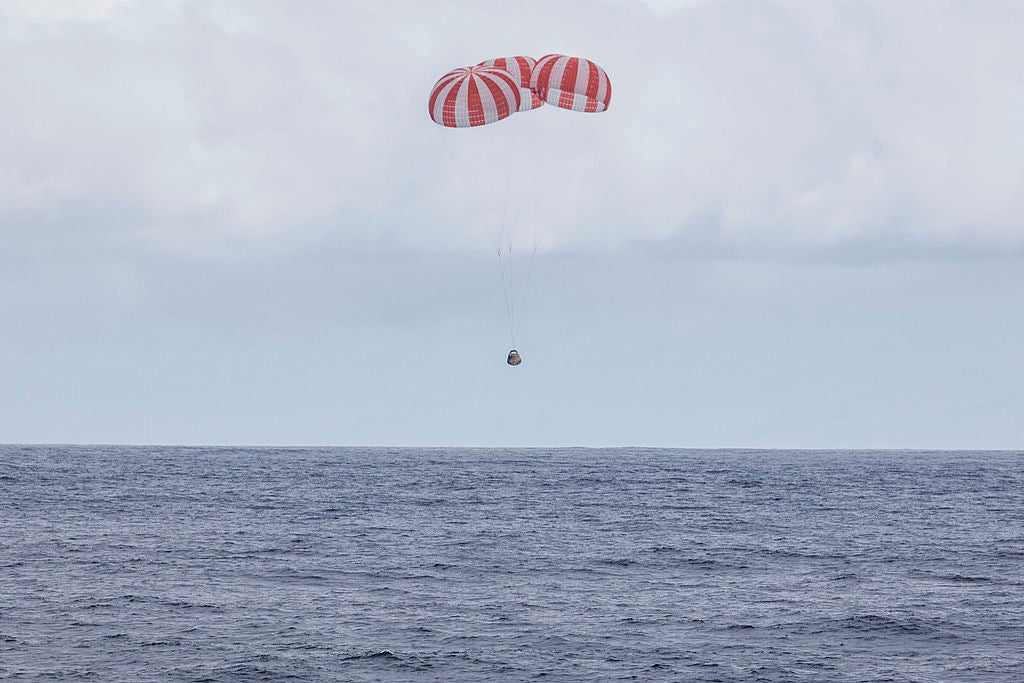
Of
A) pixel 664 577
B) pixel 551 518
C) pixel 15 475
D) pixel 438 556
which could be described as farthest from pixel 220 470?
pixel 664 577

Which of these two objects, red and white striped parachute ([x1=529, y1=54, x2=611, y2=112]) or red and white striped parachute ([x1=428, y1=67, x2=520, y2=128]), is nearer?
red and white striped parachute ([x1=428, y1=67, x2=520, y2=128])

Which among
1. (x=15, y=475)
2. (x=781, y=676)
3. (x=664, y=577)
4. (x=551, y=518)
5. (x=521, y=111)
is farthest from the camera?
(x=15, y=475)

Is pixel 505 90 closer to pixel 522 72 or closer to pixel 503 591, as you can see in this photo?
pixel 522 72

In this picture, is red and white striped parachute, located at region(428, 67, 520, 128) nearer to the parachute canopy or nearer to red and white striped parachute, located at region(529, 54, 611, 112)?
the parachute canopy

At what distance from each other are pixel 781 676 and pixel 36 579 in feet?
90.0

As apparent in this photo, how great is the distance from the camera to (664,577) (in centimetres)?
4425

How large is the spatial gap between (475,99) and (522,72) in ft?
8.50

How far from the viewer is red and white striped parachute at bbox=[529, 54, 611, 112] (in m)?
39.8

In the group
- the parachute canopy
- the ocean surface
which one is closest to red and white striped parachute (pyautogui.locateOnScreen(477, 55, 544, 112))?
the parachute canopy

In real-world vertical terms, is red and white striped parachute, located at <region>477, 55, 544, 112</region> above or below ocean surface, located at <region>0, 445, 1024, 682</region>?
above

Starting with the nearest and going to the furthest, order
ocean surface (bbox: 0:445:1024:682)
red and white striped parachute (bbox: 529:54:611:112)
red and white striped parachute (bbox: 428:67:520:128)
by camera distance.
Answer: ocean surface (bbox: 0:445:1024:682)
red and white striped parachute (bbox: 428:67:520:128)
red and white striped parachute (bbox: 529:54:611:112)

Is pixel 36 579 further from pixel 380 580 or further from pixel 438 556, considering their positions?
pixel 438 556

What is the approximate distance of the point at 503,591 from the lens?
133 ft

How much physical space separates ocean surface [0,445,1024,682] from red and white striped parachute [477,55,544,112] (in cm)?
1788
